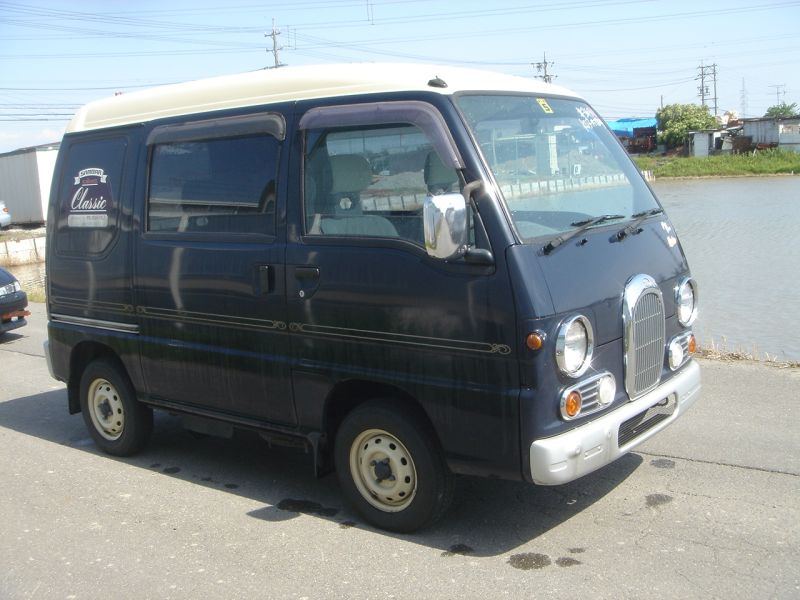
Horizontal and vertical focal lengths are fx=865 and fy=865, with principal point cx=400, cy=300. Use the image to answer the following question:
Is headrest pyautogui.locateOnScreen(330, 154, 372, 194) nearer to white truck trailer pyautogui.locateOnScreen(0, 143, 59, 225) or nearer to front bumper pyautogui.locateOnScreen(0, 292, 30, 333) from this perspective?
front bumper pyautogui.locateOnScreen(0, 292, 30, 333)

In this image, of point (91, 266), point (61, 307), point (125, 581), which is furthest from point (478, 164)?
point (61, 307)

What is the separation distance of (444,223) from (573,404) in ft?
3.62

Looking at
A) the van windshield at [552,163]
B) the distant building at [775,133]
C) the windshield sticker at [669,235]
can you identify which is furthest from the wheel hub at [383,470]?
the distant building at [775,133]

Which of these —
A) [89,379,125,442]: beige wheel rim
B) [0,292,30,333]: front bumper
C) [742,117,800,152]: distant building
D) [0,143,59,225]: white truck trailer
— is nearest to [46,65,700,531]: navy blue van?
[89,379,125,442]: beige wheel rim

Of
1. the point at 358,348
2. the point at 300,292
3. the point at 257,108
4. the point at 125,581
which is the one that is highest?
the point at 257,108

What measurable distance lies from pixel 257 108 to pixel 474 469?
253cm

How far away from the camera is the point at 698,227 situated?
29406 millimetres

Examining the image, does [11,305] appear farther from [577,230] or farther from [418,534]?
[577,230]

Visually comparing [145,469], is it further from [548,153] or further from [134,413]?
[548,153]

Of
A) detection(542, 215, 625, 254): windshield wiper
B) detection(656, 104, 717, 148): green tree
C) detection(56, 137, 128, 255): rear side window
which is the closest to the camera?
detection(542, 215, 625, 254): windshield wiper

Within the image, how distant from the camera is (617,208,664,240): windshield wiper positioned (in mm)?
4812

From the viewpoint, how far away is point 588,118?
17.9 feet

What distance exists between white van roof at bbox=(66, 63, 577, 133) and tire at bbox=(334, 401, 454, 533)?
1.76 meters

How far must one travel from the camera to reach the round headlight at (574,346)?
417 cm
